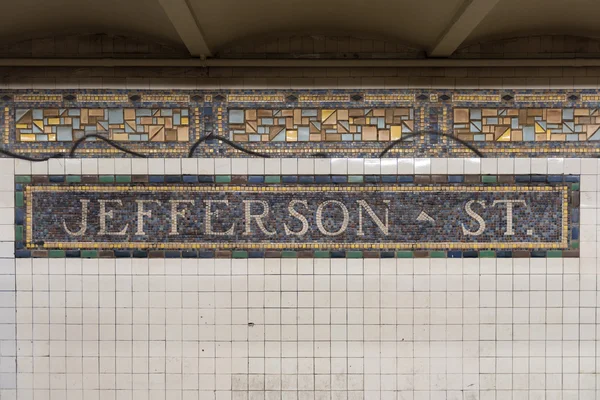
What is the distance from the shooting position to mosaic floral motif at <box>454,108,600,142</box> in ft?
8.76

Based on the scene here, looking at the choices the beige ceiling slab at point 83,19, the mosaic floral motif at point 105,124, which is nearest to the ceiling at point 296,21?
the beige ceiling slab at point 83,19

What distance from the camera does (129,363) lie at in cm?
271

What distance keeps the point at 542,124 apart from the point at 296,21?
1.71 metres

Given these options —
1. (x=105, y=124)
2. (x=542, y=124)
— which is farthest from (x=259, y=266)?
(x=542, y=124)

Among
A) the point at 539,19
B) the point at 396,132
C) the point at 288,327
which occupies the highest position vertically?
the point at 539,19

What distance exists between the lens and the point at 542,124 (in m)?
2.67

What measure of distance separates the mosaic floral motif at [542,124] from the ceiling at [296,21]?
19.0 inches

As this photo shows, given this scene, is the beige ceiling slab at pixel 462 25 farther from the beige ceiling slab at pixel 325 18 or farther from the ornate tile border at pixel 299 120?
the ornate tile border at pixel 299 120

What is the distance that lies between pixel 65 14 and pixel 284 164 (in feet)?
5.20

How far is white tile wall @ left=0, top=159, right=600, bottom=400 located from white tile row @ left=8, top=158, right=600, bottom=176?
0.05ft

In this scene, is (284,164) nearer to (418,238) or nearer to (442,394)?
(418,238)

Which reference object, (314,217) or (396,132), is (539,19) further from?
(314,217)

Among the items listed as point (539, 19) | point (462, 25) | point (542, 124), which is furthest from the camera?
point (542, 124)

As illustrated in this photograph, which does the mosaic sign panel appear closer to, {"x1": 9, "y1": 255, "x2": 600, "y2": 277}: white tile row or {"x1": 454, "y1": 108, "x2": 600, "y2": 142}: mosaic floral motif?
{"x1": 9, "y1": 255, "x2": 600, "y2": 277}: white tile row
